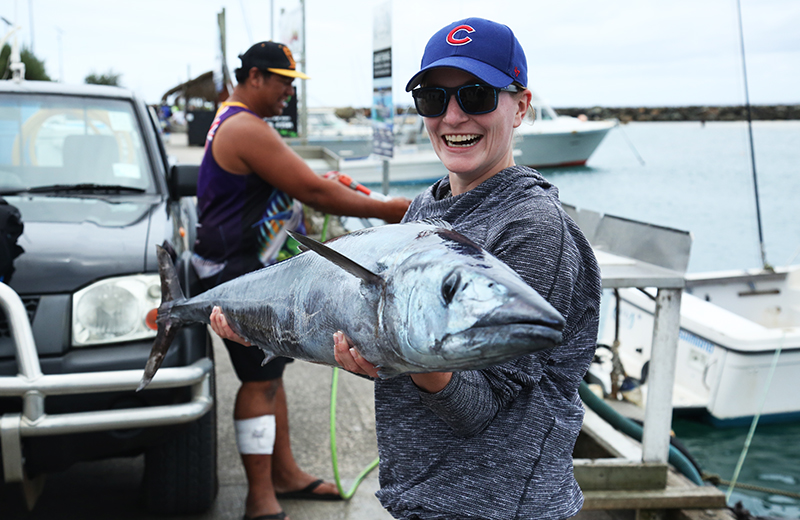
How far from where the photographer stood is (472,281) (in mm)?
982

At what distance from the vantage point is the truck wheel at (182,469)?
3.17m

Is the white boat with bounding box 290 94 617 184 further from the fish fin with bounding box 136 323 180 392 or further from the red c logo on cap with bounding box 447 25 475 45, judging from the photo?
the red c logo on cap with bounding box 447 25 475 45

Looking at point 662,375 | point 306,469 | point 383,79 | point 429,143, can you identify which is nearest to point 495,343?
point 662,375

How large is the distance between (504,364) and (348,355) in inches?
14.2

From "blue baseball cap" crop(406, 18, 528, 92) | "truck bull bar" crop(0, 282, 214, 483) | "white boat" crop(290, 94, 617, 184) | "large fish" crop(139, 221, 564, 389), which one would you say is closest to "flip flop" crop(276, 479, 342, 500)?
"truck bull bar" crop(0, 282, 214, 483)

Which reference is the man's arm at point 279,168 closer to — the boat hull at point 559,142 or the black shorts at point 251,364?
the black shorts at point 251,364

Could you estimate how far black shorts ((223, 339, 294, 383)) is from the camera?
318 cm

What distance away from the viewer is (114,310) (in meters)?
2.76

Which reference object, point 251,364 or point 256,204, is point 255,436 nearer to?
point 251,364

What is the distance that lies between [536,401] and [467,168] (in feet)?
1.85

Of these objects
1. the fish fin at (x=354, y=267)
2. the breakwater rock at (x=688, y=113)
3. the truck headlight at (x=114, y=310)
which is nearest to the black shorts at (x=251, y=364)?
the truck headlight at (x=114, y=310)

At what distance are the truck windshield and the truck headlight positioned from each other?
121cm

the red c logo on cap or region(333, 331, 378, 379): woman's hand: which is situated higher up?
the red c logo on cap

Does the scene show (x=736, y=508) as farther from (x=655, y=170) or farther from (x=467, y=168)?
(x=655, y=170)
